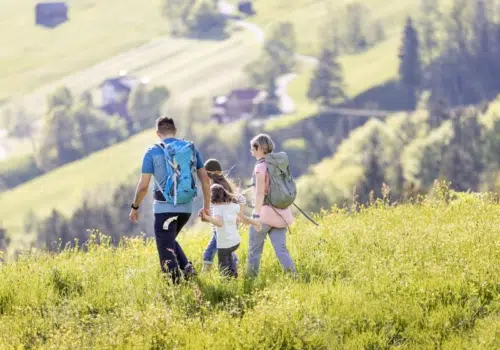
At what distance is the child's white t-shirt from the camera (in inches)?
427

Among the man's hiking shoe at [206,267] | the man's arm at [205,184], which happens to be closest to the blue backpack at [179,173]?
the man's arm at [205,184]

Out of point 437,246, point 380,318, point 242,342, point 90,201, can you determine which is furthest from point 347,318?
point 90,201

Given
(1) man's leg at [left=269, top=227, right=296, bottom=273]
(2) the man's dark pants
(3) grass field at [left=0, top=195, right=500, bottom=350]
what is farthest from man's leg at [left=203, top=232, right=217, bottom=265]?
(2) the man's dark pants

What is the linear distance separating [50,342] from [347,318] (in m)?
2.83

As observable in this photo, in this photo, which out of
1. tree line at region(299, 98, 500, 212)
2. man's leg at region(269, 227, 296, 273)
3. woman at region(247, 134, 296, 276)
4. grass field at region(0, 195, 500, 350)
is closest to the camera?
grass field at region(0, 195, 500, 350)

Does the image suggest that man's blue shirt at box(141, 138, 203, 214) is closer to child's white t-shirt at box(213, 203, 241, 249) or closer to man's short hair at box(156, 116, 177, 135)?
man's short hair at box(156, 116, 177, 135)

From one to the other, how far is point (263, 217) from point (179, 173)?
4.01ft

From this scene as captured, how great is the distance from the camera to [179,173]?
1009 centimetres

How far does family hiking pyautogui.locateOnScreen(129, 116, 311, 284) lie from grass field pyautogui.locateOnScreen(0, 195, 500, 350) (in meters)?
0.30

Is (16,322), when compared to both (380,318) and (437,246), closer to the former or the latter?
(380,318)

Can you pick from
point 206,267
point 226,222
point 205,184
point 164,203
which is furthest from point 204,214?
point 206,267

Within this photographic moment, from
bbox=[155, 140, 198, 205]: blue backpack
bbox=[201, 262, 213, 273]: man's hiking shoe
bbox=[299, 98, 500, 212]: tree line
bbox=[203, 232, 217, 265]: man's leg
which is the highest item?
bbox=[155, 140, 198, 205]: blue backpack

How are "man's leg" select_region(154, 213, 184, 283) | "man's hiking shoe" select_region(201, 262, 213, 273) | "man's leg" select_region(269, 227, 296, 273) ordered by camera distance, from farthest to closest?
"man's hiking shoe" select_region(201, 262, 213, 273) < "man's leg" select_region(269, 227, 296, 273) < "man's leg" select_region(154, 213, 184, 283)

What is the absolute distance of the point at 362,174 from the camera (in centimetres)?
13738
